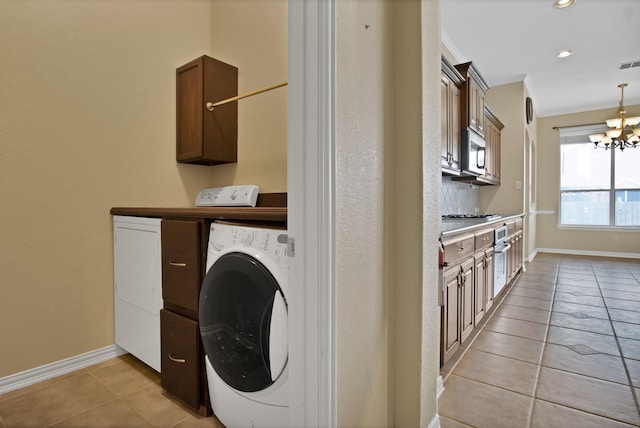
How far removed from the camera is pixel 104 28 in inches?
79.6

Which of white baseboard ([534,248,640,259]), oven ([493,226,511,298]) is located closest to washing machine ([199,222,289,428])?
oven ([493,226,511,298])

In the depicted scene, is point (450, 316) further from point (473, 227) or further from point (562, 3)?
point (562, 3)

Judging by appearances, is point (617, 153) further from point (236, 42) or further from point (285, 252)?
point (285, 252)

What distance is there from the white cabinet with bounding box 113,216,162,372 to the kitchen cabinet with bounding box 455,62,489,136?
2.83m

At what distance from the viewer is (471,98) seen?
10.4 ft

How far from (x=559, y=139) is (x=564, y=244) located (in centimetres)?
207

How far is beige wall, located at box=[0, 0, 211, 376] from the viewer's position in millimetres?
1702

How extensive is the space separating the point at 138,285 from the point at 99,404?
1.90 feet

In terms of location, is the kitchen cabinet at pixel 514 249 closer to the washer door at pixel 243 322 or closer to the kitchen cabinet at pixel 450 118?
the kitchen cabinet at pixel 450 118

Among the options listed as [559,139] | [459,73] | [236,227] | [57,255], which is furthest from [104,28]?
[559,139]

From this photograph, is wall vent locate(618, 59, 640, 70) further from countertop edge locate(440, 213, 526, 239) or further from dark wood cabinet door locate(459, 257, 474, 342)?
dark wood cabinet door locate(459, 257, 474, 342)

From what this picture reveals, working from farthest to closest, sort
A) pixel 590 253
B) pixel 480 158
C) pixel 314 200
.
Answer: pixel 590 253 → pixel 480 158 → pixel 314 200

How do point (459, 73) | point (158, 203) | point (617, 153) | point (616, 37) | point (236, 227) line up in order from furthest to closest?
1. point (617, 153)
2. point (616, 37)
3. point (459, 73)
4. point (158, 203)
5. point (236, 227)

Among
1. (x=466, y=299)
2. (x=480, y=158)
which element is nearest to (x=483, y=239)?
(x=466, y=299)
